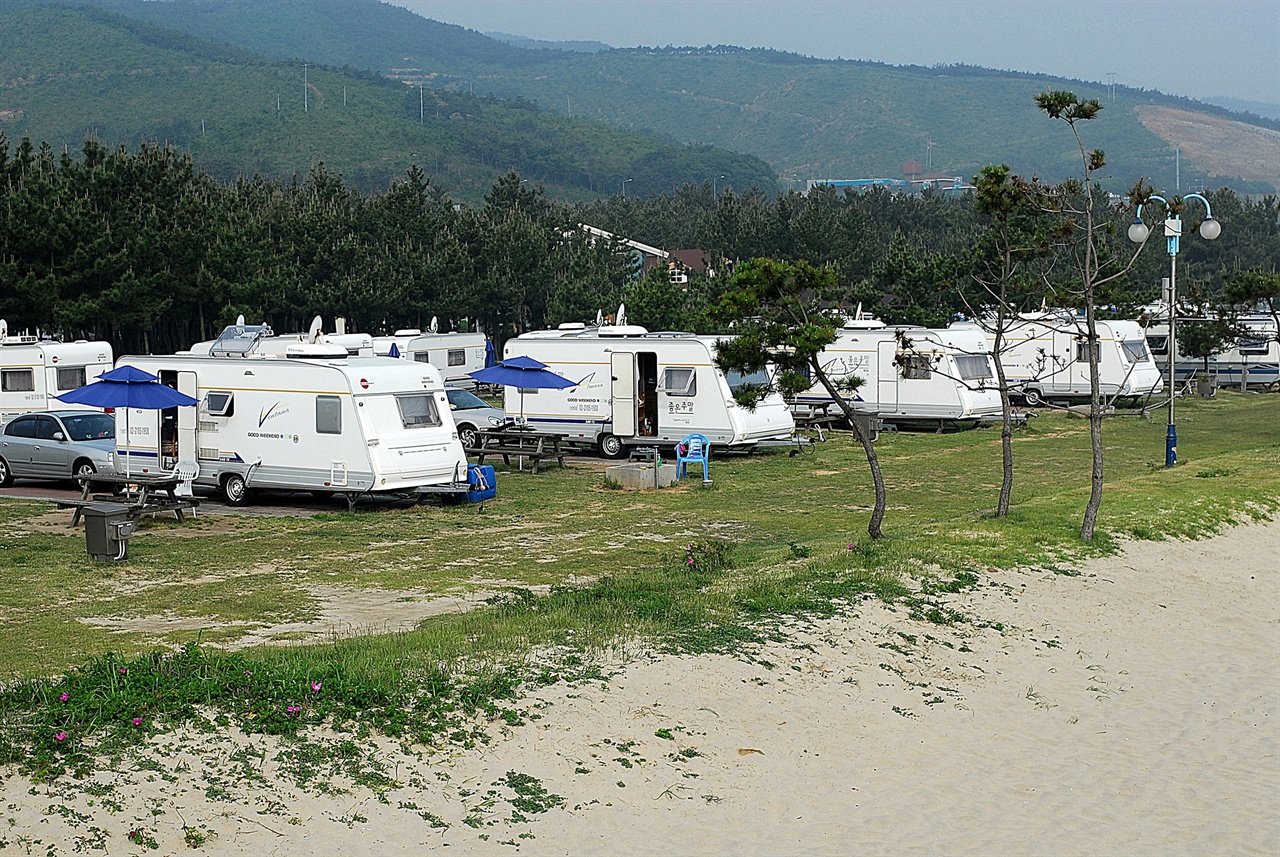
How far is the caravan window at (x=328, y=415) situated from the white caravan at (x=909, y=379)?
14492 millimetres

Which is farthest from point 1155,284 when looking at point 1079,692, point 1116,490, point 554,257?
point 1079,692

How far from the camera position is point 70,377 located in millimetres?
29078

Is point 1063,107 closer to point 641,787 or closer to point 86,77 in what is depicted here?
point 641,787

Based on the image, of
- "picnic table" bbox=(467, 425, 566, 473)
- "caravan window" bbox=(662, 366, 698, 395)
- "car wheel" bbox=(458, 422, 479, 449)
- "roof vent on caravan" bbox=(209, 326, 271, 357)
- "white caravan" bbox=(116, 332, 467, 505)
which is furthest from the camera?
"car wheel" bbox=(458, 422, 479, 449)

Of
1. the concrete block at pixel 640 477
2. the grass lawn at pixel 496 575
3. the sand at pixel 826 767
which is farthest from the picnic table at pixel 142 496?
the sand at pixel 826 767

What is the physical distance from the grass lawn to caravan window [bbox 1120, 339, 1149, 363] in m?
13.6

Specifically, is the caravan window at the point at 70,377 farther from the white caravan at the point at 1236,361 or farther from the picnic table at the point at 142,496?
the white caravan at the point at 1236,361

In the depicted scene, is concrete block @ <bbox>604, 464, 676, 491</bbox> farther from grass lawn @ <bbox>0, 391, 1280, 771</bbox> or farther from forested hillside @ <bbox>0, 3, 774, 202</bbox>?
forested hillside @ <bbox>0, 3, 774, 202</bbox>

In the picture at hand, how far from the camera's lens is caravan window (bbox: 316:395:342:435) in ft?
68.3

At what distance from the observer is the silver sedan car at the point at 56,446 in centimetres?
2344

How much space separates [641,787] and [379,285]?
43.4m

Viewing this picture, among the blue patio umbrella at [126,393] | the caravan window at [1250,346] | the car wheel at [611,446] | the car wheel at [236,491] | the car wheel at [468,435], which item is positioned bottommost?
the car wheel at [236,491]

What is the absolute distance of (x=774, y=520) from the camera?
19.7m

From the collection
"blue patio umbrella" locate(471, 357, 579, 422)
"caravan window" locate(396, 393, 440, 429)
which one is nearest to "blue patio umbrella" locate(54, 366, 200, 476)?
"caravan window" locate(396, 393, 440, 429)
